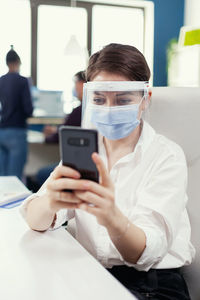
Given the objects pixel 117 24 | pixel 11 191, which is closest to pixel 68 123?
pixel 11 191

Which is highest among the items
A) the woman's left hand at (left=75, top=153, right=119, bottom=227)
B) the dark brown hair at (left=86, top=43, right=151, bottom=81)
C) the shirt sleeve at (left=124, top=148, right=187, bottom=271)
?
the dark brown hair at (left=86, top=43, right=151, bottom=81)

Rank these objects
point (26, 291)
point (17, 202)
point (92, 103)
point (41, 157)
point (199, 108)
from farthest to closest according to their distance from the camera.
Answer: point (41, 157) < point (17, 202) < point (199, 108) < point (92, 103) < point (26, 291)

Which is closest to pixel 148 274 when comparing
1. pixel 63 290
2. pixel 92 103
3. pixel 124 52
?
pixel 63 290

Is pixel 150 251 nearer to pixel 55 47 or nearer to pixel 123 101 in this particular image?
pixel 123 101

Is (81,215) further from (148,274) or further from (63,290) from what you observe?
(63,290)

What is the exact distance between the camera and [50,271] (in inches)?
31.5

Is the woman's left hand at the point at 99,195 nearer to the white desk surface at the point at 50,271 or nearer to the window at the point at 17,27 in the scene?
the white desk surface at the point at 50,271

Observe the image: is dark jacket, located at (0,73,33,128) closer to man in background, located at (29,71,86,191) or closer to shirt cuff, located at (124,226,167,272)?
man in background, located at (29,71,86,191)

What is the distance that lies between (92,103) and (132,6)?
5073 mm

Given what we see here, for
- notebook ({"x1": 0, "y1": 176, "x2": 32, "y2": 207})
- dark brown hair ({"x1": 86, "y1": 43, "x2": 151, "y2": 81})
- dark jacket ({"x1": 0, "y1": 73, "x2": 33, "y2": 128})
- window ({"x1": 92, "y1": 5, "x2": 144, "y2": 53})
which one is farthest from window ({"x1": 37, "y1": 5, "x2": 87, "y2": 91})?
dark brown hair ({"x1": 86, "y1": 43, "x2": 151, "y2": 81})

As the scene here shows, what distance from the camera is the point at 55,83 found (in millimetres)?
5508

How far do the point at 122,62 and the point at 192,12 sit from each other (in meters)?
5.03

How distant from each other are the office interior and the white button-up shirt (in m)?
3.43

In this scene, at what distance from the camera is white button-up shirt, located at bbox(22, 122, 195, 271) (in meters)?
0.98
